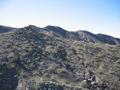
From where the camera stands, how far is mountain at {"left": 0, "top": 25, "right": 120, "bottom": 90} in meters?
42.4

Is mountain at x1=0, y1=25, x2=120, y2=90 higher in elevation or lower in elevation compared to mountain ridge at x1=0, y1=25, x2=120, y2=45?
lower

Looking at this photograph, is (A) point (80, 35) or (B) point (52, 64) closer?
(B) point (52, 64)

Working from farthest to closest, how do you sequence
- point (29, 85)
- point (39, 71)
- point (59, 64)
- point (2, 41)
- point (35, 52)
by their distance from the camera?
point (2, 41)
point (35, 52)
point (59, 64)
point (39, 71)
point (29, 85)

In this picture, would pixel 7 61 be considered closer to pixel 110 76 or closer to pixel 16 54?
pixel 16 54

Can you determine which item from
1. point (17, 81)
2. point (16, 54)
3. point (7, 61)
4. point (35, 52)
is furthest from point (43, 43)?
point (17, 81)

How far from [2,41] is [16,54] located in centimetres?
875

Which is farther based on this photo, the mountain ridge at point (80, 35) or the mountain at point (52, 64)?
the mountain ridge at point (80, 35)

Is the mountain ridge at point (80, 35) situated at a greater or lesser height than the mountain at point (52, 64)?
greater

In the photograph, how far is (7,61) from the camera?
47.8 m

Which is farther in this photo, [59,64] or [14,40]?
[14,40]

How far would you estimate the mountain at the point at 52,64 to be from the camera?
42.4 metres

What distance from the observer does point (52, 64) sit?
49.5 m

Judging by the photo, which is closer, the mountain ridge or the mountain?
the mountain

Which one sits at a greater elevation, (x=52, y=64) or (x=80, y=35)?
(x=80, y=35)
